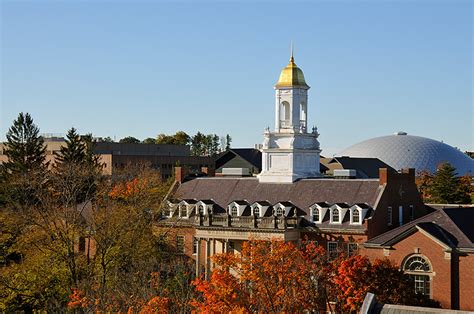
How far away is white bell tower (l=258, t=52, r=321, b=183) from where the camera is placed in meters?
65.9

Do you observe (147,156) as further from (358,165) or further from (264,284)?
(264,284)

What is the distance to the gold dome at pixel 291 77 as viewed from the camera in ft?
220

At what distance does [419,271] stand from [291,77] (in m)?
22.3

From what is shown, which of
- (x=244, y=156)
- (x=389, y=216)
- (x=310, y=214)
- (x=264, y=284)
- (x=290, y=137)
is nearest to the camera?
(x=264, y=284)

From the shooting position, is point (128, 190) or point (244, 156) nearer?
point (128, 190)

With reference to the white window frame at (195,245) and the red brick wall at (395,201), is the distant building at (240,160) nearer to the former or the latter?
the white window frame at (195,245)

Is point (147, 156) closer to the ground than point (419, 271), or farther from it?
farther from it

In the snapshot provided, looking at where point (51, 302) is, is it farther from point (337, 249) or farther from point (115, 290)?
point (337, 249)

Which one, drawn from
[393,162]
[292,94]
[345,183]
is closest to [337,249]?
[345,183]

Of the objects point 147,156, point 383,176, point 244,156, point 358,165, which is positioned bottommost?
point 383,176

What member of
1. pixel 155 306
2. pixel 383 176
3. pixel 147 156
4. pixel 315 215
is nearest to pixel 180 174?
pixel 315 215

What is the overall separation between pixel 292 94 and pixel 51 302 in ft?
95.4

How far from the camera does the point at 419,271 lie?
51.0 metres

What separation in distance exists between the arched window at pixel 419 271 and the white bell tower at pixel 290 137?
16114mm
